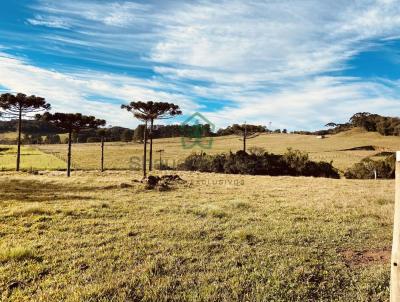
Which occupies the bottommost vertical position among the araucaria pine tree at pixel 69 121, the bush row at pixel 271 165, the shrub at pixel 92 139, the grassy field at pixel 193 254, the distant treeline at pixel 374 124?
the grassy field at pixel 193 254

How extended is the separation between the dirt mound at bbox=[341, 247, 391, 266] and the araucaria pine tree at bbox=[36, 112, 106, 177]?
31691 mm

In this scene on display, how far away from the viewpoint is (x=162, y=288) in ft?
20.1

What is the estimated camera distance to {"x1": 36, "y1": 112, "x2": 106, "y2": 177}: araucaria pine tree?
35.5 m

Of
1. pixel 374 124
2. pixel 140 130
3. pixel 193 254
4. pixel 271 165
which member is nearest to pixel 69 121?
pixel 271 165

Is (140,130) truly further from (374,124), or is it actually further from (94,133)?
(374,124)

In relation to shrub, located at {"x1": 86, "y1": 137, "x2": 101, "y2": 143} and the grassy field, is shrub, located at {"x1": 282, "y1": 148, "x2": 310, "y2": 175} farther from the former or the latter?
shrub, located at {"x1": 86, "y1": 137, "x2": 101, "y2": 143}

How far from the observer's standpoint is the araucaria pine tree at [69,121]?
35531 millimetres

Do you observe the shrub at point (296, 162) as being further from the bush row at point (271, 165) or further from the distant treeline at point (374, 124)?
the distant treeline at point (374, 124)

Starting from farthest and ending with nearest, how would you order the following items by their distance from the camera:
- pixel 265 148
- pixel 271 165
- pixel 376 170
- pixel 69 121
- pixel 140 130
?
pixel 140 130
pixel 265 148
pixel 271 165
pixel 376 170
pixel 69 121

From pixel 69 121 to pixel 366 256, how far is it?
33686 mm

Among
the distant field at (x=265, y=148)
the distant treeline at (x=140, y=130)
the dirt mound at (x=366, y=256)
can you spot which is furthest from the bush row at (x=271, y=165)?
the distant treeline at (x=140, y=130)

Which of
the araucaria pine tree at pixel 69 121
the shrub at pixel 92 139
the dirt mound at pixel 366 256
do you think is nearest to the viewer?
the dirt mound at pixel 366 256

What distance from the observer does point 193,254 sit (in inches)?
320

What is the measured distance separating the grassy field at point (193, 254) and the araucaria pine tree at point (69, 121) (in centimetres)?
2349
